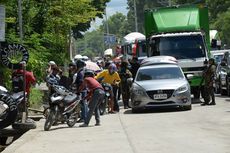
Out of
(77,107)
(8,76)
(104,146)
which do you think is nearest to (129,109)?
(8,76)

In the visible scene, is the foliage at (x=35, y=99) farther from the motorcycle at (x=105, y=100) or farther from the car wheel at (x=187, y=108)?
the car wheel at (x=187, y=108)

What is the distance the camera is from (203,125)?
15.7 meters

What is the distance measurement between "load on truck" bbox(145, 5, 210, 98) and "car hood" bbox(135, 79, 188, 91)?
11.6ft

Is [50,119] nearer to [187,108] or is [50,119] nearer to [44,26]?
[187,108]

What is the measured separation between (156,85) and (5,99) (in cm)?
697

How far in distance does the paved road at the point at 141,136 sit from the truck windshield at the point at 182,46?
20.9 feet

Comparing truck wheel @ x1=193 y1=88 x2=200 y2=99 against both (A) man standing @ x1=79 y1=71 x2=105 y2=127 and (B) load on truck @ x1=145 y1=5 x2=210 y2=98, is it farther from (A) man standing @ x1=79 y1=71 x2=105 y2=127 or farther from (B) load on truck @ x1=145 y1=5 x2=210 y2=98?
(A) man standing @ x1=79 y1=71 x2=105 y2=127

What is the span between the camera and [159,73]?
2205 cm

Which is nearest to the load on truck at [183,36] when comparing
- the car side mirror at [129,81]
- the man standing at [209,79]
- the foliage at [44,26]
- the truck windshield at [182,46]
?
the truck windshield at [182,46]

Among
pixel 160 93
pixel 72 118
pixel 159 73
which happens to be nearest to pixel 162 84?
pixel 160 93

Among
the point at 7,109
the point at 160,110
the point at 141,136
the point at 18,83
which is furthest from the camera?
the point at 160,110

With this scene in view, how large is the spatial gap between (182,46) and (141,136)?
12.0 metres

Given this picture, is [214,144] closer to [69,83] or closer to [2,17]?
[2,17]

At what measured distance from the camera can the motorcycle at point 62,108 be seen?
16328 mm
